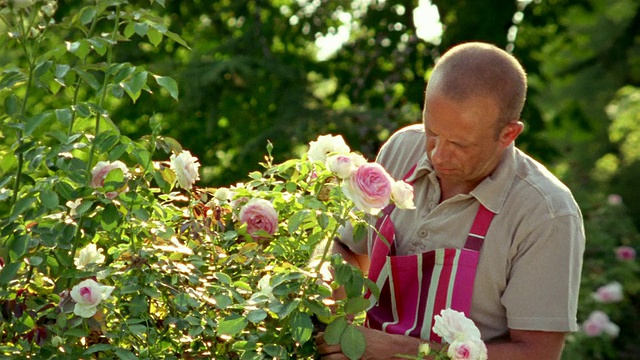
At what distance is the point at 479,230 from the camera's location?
7.68 feet

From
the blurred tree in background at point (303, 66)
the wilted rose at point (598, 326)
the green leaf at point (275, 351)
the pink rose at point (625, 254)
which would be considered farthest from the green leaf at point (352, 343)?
the pink rose at point (625, 254)

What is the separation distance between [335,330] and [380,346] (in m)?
0.16

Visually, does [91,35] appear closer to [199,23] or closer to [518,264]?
[518,264]

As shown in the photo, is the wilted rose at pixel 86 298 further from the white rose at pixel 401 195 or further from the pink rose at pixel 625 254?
the pink rose at pixel 625 254

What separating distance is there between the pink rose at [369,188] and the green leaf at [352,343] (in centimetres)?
23

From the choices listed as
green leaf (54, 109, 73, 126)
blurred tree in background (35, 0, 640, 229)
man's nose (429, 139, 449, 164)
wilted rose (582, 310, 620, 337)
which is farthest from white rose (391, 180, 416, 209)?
wilted rose (582, 310, 620, 337)

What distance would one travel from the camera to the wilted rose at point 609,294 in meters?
6.43

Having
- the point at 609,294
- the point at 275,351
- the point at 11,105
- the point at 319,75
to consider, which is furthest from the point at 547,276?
the point at 319,75

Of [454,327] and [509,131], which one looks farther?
[509,131]

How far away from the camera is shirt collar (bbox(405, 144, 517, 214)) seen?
2322 mm

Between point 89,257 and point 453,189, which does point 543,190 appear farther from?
point 89,257

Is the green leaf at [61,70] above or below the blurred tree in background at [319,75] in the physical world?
above

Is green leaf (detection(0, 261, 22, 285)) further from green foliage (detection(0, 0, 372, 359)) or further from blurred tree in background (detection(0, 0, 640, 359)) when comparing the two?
blurred tree in background (detection(0, 0, 640, 359))

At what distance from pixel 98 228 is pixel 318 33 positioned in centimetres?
435
